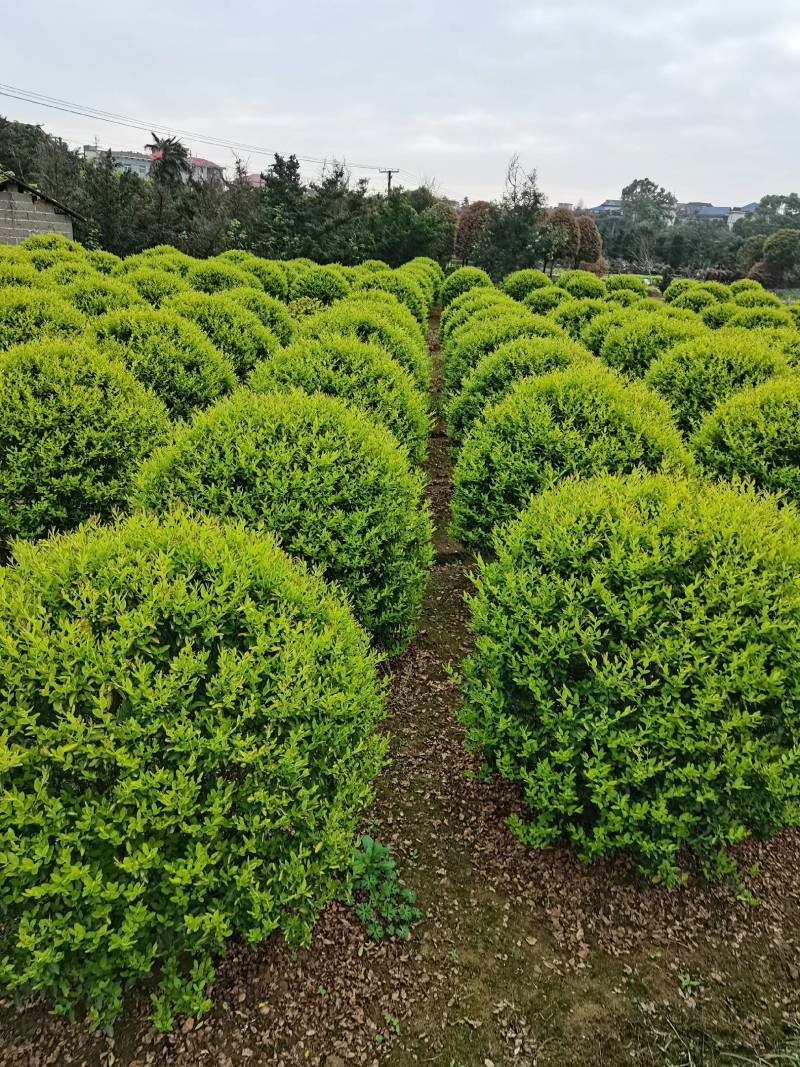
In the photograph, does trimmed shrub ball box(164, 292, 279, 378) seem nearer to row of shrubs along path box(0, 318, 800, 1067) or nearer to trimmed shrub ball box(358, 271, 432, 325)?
row of shrubs along path box(0, 318, 800, 1067)

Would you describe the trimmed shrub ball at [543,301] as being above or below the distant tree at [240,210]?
below

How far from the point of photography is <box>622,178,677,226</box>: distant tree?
110 meters

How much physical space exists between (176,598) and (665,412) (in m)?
5.15

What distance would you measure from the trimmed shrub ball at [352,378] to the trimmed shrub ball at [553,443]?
87cm

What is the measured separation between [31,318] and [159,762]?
30.1ft

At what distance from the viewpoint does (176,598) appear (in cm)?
266

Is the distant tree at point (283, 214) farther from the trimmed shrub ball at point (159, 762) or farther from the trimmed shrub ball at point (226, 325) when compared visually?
the trimmed shrub ball at point (159, 762)

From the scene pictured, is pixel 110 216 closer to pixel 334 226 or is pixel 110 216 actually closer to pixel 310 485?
pixel 334 226

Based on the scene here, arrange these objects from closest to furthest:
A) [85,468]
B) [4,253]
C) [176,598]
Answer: [176,598]
[85,468]
[4,253]

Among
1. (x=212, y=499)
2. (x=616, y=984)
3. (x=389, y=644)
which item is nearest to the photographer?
(x=616, y=984)

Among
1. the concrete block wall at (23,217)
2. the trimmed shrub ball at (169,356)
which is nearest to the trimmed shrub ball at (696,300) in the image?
the trimmed shrub ball at (169,356)

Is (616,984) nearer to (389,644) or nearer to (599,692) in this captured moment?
(599,692)

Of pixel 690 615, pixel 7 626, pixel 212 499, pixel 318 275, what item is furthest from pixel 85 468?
pixel 318 275

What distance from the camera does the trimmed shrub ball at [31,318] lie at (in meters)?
9.09
